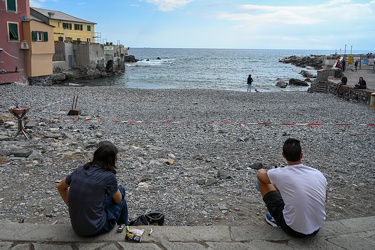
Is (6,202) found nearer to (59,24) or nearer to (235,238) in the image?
(235,238)

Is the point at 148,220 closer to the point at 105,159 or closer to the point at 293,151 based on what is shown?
the point at 105,159

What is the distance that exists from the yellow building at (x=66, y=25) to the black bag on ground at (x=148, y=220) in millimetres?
51773

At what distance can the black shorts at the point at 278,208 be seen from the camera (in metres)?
3.87

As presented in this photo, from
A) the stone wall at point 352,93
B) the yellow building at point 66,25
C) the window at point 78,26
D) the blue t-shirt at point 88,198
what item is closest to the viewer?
the blue t-shirt at point 88,198

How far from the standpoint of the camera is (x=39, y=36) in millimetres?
33094

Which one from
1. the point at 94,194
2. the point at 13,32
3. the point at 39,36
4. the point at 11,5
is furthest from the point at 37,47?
the point at 94,194

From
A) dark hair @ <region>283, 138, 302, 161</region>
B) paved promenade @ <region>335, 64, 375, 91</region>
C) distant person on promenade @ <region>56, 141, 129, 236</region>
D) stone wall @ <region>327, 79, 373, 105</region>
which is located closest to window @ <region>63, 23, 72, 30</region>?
paved promenade @ <region>335, 64, 375, 91</region>

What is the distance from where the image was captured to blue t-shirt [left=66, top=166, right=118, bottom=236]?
366 cm

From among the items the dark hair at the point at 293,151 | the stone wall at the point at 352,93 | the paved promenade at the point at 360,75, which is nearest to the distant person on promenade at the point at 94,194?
the dark hair at the point at 293,151

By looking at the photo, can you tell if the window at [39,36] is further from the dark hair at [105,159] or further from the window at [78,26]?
the dark hair at [105,159]

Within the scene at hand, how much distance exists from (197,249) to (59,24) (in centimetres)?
5897

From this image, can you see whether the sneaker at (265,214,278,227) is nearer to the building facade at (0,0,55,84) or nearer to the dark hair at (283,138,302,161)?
the dark hair at (283,138,302,161)

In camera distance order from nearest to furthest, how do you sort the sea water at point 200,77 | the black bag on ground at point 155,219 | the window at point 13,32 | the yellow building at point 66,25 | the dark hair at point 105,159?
the dark hair at point 105,159
the black bag on ground at point 155,219
the window at point 13,32
the sea water at point 200,77
the yellow building at point 66,25

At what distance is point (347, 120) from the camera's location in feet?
49.5
